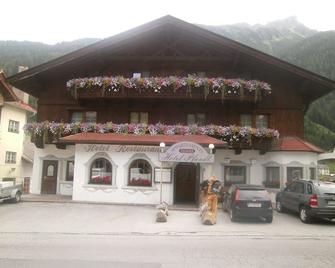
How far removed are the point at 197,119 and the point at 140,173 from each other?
17.3ft

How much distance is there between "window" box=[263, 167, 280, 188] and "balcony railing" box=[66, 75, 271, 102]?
13.7 feet

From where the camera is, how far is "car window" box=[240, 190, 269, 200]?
15617 mm

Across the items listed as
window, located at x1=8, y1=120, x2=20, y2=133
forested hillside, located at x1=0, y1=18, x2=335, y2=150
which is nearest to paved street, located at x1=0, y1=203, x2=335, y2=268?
window, located at x1=8, y1=120, x2=20, y2=133

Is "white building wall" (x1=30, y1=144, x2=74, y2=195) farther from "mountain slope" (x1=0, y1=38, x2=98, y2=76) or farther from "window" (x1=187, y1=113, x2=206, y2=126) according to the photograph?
"mountain slope" (x1=0, y1=38, x2=98, y2=76)

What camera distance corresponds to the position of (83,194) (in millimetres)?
21062

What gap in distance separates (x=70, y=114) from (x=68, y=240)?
14447 mm

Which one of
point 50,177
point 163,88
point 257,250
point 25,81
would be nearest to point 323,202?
point 257,250

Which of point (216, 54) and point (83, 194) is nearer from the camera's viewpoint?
point (83, 194)

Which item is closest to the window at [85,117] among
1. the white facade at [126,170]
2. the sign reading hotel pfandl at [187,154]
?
the white facade at [126,170]

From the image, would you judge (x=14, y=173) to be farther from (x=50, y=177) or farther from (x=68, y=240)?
(x=68, y=240)

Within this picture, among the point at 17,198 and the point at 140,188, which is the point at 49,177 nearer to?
the point at 17,198

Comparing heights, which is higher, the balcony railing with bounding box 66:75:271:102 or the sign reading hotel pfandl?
the balcony railing with bounding box 66:75:271:102

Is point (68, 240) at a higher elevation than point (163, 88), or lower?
lower

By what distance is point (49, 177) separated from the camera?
24328 millimetres
